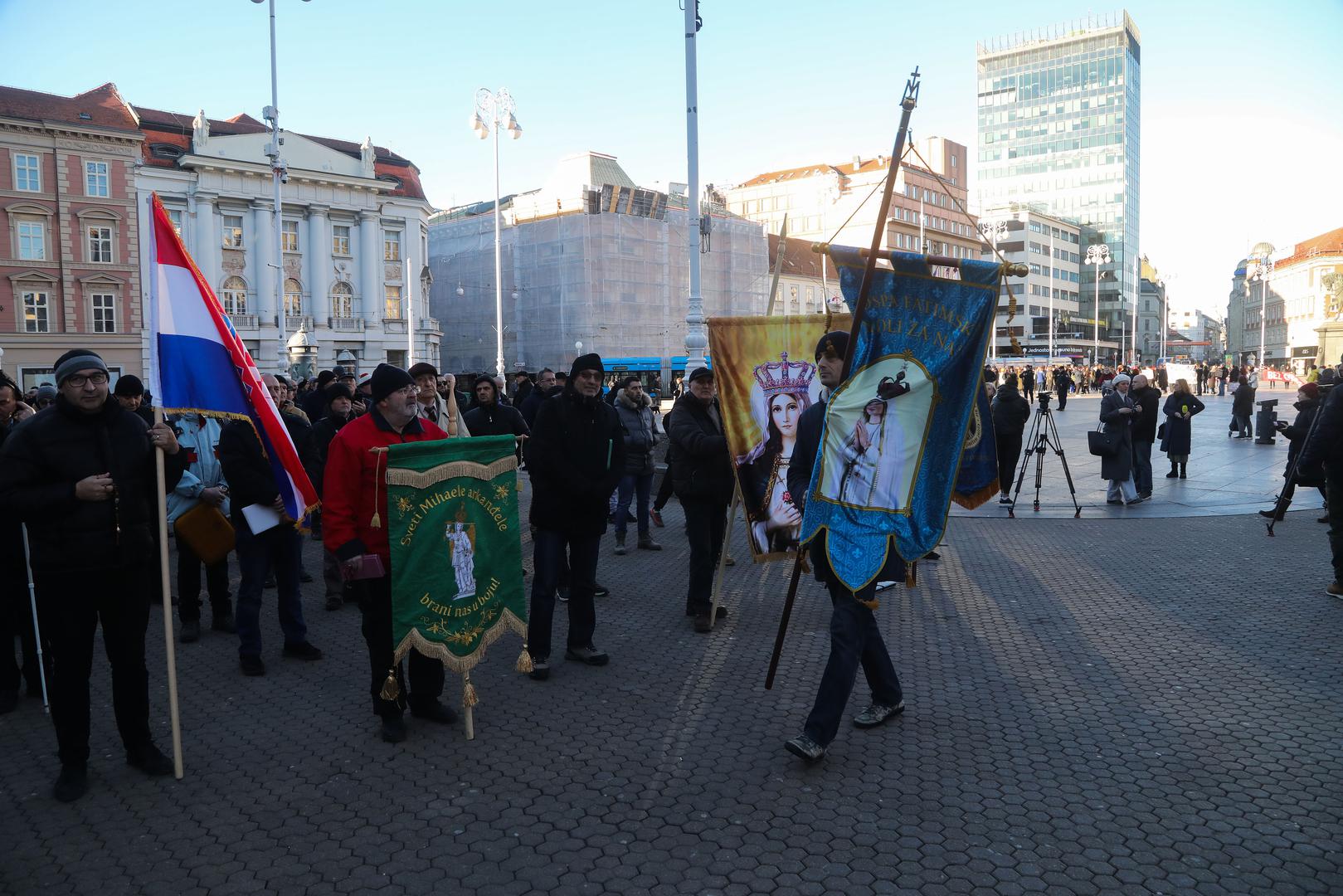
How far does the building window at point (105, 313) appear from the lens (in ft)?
164

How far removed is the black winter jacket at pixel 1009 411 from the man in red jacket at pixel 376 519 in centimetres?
912

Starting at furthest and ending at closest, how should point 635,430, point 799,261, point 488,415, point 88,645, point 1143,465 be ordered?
1. point 799,261
2. point 1143,465
3. point 635,430
4. point 488,415
5. point 88,645

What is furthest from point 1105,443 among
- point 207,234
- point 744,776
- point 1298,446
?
point 207,234

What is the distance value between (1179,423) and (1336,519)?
8542mm

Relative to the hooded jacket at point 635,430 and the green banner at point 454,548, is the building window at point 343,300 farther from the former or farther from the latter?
the green banner at point 454,548

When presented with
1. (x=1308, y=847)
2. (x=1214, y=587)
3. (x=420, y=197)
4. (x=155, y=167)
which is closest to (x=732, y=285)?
(x=420, y=197)

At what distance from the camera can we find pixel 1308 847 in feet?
11.8

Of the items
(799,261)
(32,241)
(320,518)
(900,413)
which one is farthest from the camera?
(799,261)

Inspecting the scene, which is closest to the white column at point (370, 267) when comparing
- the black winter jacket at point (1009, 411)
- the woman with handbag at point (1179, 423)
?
the woman with handbag at point (1179, 423)

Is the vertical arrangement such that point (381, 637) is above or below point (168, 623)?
below

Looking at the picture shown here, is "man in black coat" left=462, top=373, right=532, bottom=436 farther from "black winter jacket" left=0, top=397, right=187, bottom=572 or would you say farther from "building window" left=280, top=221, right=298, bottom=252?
"building window" left=280, top=221, right=298, bottom=252

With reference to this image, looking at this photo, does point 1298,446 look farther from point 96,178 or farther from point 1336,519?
point 96,178

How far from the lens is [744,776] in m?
4.34

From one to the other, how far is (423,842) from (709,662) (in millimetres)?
2672
